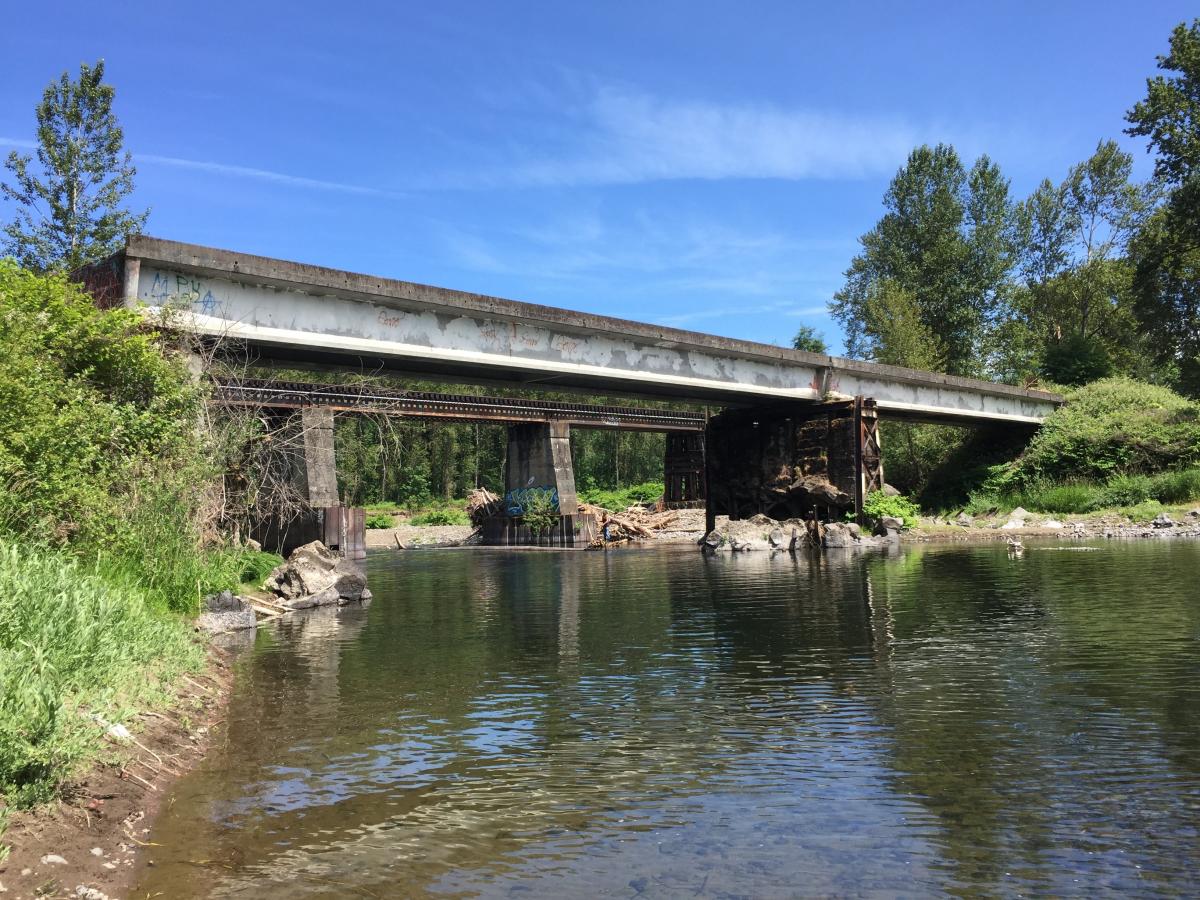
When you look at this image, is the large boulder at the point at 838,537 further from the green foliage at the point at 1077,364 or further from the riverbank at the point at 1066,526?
the green foliage at the point at 1077,364

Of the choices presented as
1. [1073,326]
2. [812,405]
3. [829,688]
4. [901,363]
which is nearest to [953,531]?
[812,405]

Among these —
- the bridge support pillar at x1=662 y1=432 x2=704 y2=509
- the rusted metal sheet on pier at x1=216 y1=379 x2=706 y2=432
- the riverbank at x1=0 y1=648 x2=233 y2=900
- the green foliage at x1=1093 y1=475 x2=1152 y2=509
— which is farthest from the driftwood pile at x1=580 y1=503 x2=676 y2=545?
the riverbank at x1=0 y1=648 x2=233 y2=900

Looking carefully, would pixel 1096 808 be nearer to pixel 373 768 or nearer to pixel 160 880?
pixel 373 768

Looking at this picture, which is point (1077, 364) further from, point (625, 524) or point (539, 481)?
point (539, 481)

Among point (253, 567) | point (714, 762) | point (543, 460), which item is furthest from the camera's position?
point (543, 460)

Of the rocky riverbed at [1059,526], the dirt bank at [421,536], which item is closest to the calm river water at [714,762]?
the rocky riverbed at [1059,526]

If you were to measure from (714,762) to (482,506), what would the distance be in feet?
136

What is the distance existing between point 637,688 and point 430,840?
3617 mm

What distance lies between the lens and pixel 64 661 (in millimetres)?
5504

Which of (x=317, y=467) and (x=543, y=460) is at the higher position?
(x=543, y=460)

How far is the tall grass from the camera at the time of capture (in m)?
4.25

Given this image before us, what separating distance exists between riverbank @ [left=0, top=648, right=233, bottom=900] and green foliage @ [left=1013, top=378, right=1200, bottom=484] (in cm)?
3685

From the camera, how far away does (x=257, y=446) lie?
15.3 m

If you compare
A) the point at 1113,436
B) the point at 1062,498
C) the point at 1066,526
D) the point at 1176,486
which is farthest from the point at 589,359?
the point at 1113,436
